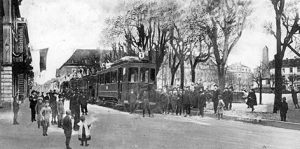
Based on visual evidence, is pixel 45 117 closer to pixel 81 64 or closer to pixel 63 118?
pixel 63 118

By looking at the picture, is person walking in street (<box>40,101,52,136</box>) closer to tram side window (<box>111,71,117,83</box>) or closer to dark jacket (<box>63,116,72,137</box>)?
dark jacket (<box>63,116,72,137</box>)

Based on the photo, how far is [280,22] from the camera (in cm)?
2184

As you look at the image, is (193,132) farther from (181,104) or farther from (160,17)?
(160,17)

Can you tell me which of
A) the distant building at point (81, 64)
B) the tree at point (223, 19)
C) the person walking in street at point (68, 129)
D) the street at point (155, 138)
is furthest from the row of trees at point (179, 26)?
the person walking in street at point (68, 129)

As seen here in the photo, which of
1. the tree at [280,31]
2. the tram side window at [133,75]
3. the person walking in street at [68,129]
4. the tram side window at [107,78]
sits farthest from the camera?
the tram side window at [107,78]

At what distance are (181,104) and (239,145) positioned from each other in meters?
12.0

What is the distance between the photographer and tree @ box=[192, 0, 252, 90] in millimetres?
26886

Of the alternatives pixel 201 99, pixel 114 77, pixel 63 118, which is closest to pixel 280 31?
pixel 201 99

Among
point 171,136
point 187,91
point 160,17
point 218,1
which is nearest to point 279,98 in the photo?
point 187,91

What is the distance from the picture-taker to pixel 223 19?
28.0 meters

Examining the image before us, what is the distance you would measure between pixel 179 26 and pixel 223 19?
25.1ft

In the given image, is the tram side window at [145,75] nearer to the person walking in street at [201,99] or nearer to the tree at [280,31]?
the person walking in street at [201,99]

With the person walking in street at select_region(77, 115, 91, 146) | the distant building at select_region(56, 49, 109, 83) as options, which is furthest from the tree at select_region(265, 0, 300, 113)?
the distant building at select_region(56, 49, 109, 83)

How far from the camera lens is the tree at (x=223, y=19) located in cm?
2689
